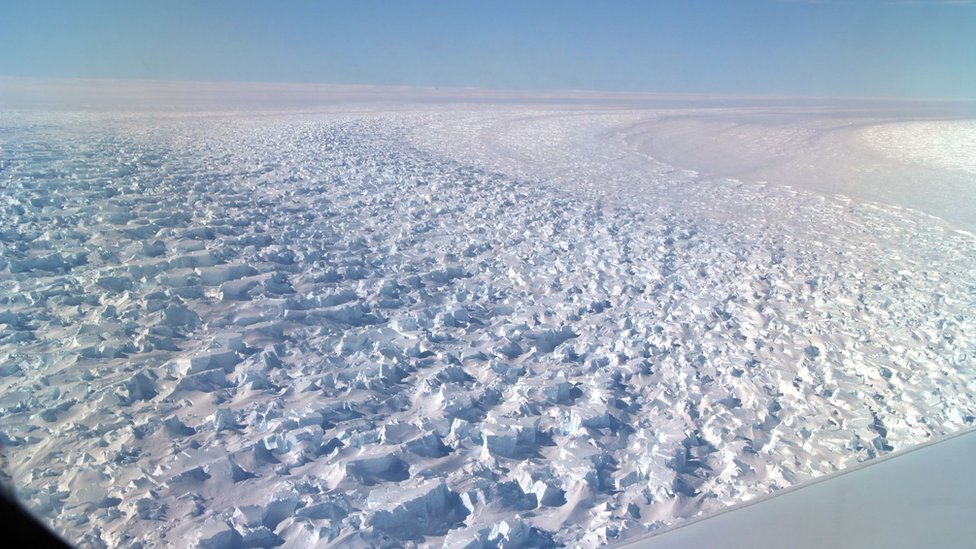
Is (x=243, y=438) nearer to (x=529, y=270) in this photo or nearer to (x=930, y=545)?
(x=930, y=545)

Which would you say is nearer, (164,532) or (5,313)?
(164,532)

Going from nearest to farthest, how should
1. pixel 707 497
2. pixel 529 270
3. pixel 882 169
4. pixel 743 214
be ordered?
pixel 707 497 < pixel 529 270 < pixel 743 214 < pixel 882 169

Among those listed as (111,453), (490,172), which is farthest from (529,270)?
(490,172)

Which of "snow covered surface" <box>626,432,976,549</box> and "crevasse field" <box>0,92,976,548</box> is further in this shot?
"crevasse field" <box>0,92,976,548</box>

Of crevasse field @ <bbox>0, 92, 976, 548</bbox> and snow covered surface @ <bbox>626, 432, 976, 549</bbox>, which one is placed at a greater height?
snow covered surface @ <bbox>626, 432, 976, 549</bbox>

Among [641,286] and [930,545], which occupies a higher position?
[930,545]
